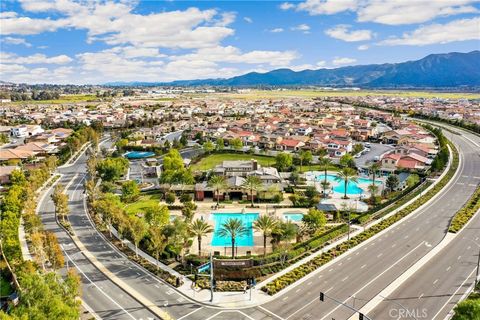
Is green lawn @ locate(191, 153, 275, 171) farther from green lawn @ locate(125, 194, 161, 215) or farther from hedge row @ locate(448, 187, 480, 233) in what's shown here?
hedge row @ locate(448, 187, 480, 233)

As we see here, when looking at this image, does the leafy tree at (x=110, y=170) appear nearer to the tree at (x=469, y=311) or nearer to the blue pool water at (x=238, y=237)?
the blue pool water at (x=238, y=237)

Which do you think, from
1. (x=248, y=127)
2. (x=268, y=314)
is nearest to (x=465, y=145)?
(x=248, y=127)

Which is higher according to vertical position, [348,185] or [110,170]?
[110,170]

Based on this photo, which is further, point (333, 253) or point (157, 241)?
point (333, 253)

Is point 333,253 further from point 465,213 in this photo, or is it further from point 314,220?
point 465,213

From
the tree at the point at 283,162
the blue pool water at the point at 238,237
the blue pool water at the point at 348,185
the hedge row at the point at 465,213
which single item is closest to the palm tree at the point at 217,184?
the blue pool water at the point at 238,237

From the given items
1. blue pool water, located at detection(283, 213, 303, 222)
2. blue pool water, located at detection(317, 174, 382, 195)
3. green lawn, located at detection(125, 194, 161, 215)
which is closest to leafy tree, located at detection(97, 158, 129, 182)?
green lawn, located at detection(125, 194, 161, 215)

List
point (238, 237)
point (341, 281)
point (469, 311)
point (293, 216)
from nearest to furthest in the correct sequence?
point (469, 311), point (341, 281), point (238, 237), point (293, 216)

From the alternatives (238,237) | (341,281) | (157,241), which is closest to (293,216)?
(238,237)
